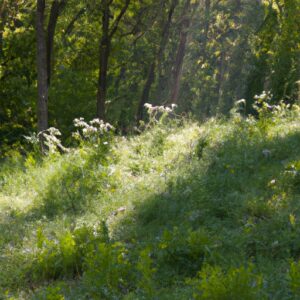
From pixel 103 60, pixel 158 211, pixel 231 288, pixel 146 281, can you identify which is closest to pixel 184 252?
pixel 146 281

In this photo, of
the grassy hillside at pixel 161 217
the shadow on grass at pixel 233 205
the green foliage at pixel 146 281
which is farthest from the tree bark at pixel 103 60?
the green foliage at pixel 146 281

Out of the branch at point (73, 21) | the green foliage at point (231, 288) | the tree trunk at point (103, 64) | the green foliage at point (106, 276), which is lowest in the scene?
the green foliage at point (106, 276)

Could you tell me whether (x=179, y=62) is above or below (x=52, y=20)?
below

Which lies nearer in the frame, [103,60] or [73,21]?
[103,60]

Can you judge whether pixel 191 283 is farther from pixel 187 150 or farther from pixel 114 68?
pixel 114 68

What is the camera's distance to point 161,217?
20.0 ft

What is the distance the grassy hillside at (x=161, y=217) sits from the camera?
4.40 m

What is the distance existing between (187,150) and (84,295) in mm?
4256

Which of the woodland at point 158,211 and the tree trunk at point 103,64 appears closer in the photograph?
the woodland at point 158,211

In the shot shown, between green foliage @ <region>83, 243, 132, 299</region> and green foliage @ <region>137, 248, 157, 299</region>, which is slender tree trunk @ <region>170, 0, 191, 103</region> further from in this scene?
green foliage @ <region>137, 248, 157, 299</region>

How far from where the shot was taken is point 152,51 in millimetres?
24688

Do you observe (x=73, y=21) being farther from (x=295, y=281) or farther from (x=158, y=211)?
(x=295, y=281)

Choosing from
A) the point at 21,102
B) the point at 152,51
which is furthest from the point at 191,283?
the point at 152,51

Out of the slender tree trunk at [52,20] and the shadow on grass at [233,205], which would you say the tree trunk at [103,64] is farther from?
the shadow on grass at [233,205]
